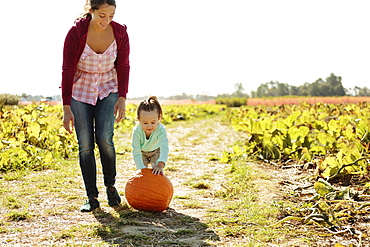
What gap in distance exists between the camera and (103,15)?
3.15 metres

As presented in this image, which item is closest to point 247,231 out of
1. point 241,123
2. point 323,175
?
point 323,175

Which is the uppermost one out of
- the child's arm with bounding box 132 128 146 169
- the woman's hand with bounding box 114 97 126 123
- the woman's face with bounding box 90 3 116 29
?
the woman's face with bounding box 90 3 116 29

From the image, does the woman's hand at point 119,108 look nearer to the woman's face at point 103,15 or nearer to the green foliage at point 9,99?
the woman's face at point 103,15

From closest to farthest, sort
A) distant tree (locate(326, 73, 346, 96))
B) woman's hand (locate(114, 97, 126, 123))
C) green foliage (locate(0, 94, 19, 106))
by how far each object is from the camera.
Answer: woman's hand (locate(114, 97, 126, 123))
green foliage (locate(0, 94, 19, 106))
distant tree (locate(326, 73, 346, 96))

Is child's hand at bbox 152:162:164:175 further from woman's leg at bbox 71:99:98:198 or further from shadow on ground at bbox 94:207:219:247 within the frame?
woman's leg at bbox 71:99:98:198

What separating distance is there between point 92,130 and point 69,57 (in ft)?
1.99

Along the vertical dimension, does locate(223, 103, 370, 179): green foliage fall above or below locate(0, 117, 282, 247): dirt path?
above

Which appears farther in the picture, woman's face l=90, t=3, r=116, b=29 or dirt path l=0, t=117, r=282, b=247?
woman's face l=90, t=3, r=116, b=29

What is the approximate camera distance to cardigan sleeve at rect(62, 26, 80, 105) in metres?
3.25

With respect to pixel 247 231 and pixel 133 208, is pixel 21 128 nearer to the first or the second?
pixel 133 208

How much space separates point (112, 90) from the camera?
345 cm

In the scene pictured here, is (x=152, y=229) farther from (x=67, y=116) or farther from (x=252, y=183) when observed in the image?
(x=252, y=183)

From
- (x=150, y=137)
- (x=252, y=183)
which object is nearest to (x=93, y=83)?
(x=150, y=137)

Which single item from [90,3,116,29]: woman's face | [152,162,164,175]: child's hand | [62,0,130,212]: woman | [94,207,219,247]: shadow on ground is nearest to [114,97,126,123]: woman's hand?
[62,0,130,212]: woman
